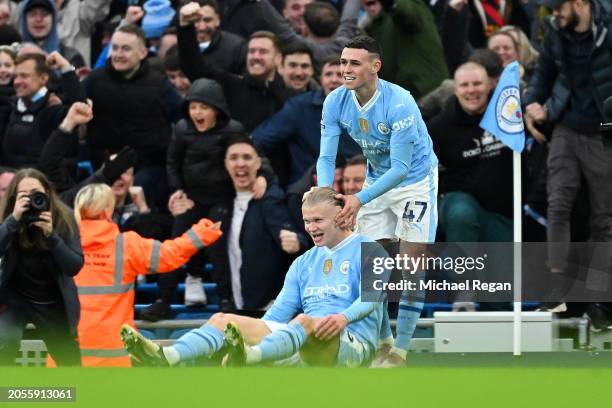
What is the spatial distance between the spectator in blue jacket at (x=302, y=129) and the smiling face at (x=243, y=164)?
0.63 metres

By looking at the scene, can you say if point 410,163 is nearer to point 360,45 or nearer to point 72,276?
point 360,45

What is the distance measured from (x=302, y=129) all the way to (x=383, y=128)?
9.50ft

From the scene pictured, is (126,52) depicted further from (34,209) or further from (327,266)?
(327,266)

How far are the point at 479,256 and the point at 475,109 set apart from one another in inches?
48.3

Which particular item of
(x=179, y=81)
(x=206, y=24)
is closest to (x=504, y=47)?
(x=206, y=24)

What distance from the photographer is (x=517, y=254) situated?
11430 millimetres

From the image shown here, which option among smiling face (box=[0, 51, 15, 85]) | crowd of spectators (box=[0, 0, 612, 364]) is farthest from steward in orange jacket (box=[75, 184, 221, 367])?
smiling face (box=[0, 51, 15, 85])

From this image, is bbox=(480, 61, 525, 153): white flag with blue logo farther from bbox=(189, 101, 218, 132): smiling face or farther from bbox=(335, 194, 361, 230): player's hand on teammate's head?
bbox=(189, 101, 218, 132): smiling face

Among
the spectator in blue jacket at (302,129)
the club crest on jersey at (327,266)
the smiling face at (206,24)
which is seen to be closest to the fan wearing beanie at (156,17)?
the smiling face at (206,24)

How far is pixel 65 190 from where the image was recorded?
13.0 metres

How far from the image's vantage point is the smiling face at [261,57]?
13453 millimetres

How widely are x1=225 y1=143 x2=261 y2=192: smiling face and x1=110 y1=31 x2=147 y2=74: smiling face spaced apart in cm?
158

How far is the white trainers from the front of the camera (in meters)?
12.6

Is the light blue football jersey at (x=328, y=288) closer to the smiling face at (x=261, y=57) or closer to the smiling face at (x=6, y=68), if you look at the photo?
the smiling face at (x=261, y=57)
